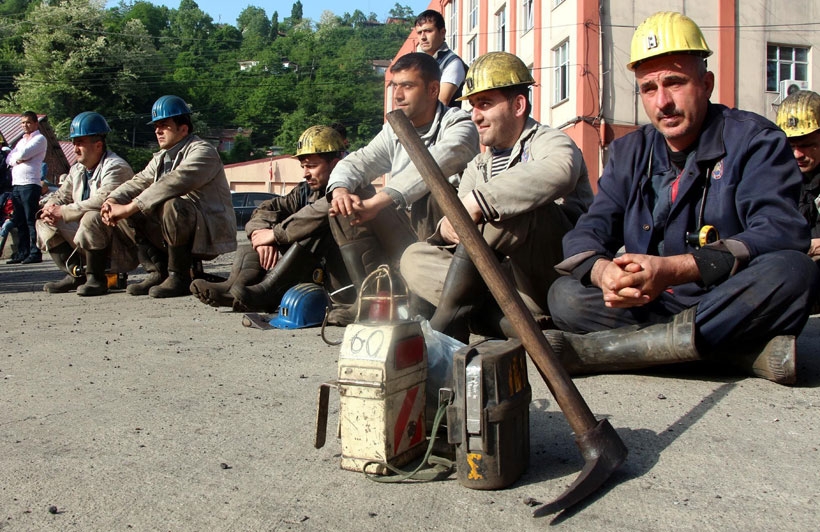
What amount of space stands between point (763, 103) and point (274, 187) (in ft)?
146

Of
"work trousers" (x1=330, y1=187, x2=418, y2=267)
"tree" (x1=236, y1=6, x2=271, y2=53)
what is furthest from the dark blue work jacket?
"tree" (x1=236, y1=6, x2=271, y2=53)

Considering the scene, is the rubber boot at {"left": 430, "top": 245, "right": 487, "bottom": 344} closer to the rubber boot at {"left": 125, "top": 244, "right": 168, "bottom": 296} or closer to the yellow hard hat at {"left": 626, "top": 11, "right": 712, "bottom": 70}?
the yellow hard hat at {"left": 626, "top": 11, "right": 712, "bottom": 70}

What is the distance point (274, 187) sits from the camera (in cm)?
6050

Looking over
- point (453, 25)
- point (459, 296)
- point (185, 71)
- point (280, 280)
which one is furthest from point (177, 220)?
point (185, 71)

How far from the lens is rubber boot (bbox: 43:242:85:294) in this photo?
777 cm

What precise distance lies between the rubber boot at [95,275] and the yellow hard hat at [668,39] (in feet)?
19.4

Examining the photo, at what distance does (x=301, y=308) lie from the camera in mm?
5008

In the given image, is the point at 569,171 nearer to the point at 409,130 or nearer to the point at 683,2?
the point at 409,130

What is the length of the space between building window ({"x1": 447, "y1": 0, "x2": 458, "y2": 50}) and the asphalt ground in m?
30.9

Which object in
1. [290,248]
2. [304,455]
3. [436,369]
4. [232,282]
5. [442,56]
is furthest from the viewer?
[442,56]

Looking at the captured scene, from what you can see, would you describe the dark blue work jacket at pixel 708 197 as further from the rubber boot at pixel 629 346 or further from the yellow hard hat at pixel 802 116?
the yellow hard hat at pixel 802 116

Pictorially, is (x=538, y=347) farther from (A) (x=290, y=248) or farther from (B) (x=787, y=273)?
(A) (x=290, y=248)

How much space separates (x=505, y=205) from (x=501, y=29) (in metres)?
26.1

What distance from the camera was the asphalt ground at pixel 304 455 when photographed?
1.90 meters
